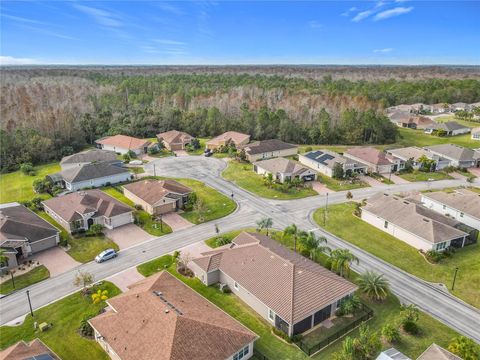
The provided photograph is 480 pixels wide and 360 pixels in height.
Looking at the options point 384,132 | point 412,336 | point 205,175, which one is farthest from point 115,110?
point 412,336

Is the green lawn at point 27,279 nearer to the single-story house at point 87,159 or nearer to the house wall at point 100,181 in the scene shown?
the house wall at point 100,181

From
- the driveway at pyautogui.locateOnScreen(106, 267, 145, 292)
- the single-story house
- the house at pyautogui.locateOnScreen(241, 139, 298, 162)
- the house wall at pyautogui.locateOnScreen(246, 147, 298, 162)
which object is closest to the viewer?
the driveway at pyautogui.locateOnScreen(106, 267, 145, 292)

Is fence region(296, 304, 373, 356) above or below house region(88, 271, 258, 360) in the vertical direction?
below

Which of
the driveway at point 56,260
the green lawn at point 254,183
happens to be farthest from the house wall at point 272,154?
the driveway at point 56,260

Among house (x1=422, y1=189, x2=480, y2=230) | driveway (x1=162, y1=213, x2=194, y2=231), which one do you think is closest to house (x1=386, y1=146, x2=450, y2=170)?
house (x1=422, y1=189, x2=480, y2=230)

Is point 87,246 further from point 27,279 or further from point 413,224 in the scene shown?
point 413,224

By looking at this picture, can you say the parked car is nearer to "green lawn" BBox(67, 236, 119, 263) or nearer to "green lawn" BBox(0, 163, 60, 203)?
"green lawn" BBox(67, 236, 119, 263)

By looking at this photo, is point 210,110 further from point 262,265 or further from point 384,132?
point 262,265
